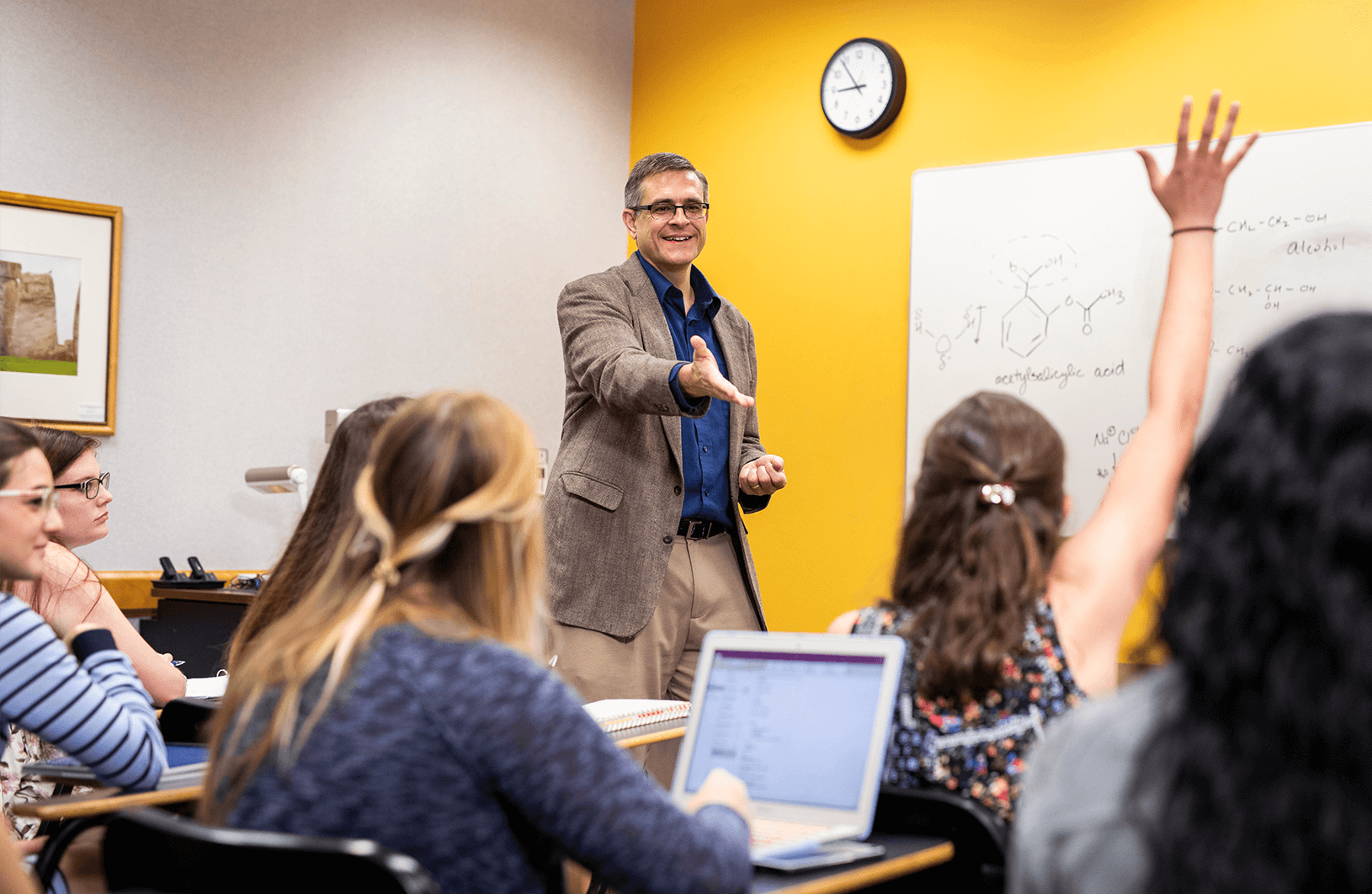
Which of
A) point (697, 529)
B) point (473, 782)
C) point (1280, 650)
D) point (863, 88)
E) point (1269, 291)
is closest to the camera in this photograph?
point (1280, 650)

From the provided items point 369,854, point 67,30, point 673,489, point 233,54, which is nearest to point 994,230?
point 673,489

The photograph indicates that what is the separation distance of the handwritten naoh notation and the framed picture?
3355mm

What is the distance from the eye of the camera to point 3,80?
375 centimetres

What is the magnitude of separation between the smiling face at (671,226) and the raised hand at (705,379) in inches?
23.4

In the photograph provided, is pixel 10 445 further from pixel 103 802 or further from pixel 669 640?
pixel 669 640

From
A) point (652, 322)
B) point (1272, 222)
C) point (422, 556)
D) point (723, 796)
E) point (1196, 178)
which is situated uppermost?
point (1272, 222)

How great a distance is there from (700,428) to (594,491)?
316 mm

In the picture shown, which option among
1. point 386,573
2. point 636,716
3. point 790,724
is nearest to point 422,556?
point 386,573

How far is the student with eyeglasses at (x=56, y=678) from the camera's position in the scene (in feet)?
4.99

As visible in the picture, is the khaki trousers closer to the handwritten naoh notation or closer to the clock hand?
the handwritten naoh notation

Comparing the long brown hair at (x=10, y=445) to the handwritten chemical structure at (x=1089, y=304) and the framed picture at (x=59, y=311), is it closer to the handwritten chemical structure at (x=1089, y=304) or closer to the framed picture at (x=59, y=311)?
the framed picture at (x=59, y=311)

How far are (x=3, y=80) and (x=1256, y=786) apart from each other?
13.4 feet

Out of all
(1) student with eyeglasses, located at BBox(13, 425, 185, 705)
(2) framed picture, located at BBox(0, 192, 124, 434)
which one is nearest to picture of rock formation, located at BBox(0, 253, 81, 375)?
(2) framed picture, located at BBox(0, 192, 124, 434)

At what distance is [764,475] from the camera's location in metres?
2.82
